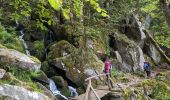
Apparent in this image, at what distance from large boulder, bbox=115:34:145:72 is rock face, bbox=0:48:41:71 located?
1402 cm

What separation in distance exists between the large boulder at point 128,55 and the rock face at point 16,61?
46.0 ft

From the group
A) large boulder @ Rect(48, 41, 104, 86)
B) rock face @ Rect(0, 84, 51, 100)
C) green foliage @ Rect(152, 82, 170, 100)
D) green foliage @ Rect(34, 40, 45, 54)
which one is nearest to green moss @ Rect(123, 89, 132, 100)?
green foliage @ Rect(152, 82, 170, 100)

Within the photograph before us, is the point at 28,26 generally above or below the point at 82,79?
above

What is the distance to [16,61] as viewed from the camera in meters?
13.2

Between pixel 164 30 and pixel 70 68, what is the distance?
1719 cm

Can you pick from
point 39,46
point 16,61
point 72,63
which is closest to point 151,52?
point 72,63

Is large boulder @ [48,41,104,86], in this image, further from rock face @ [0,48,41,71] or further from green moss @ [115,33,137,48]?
green moss @ [115,33,137,48]

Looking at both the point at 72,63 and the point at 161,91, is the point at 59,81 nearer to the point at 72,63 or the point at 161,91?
the point at 72,63

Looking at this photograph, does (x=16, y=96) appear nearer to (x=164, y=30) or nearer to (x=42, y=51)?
(x=42, y=51)

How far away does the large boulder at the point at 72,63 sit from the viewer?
17891 mm

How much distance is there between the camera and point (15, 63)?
13.2 metres

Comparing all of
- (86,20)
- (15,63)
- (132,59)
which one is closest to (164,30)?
(132,59)

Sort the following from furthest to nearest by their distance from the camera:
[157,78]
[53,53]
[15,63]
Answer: [53,53] < [157,78] < [15,63]

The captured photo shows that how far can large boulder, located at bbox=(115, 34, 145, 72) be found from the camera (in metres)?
27.1
